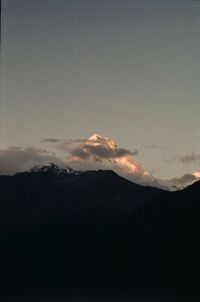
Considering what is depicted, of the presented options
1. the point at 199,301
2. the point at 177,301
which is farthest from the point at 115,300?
the point at 199,301

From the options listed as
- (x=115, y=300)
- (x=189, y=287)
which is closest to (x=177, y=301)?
(x=189, y=287)

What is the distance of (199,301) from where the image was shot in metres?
173

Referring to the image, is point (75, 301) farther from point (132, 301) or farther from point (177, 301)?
point (177, 301)

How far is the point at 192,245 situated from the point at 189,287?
42.8 ft

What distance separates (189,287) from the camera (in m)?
194

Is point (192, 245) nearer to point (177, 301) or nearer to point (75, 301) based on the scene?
point (177, 301)

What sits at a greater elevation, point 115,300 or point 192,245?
point 192,245

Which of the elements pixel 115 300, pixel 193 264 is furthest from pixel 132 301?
pixel 193 264

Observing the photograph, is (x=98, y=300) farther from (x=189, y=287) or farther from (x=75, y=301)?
(x=189, y=287)

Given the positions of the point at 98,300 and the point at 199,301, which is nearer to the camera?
the point at 199,301

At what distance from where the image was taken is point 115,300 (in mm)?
198375

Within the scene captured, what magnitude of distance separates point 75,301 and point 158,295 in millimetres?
25789

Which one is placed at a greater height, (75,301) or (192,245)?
(192,245)

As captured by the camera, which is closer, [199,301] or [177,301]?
[199,301]
